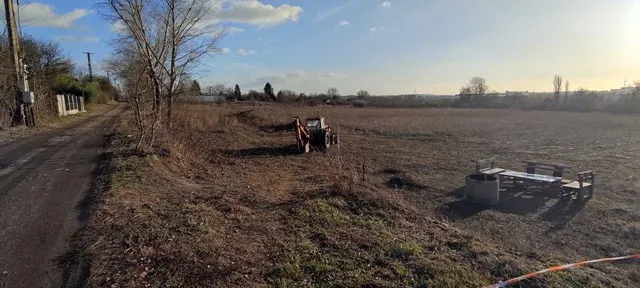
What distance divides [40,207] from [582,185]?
37.2 feet

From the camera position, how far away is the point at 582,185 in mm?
9570

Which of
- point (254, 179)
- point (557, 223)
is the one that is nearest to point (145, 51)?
point (254, 179)

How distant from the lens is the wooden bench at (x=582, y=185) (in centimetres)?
955

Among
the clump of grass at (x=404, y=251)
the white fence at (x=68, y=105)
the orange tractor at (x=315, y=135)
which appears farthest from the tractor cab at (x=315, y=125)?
the white fence at (x=68, y=105)

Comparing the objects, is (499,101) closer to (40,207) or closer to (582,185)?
(582,185)

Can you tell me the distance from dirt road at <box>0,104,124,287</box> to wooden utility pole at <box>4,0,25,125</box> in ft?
25.4

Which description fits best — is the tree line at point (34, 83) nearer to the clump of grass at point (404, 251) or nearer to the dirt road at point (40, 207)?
the dirt road at point (40, 207)

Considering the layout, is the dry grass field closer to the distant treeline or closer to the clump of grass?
the clump of grass

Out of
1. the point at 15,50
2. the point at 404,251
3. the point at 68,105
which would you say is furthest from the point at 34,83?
the point at 404,251

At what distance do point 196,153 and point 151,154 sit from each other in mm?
2940

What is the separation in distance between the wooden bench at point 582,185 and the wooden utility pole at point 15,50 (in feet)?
71.7

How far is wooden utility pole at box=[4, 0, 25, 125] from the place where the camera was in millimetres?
17766

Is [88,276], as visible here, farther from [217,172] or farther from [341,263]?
[217,172]

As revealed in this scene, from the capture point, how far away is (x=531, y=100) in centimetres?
7731
